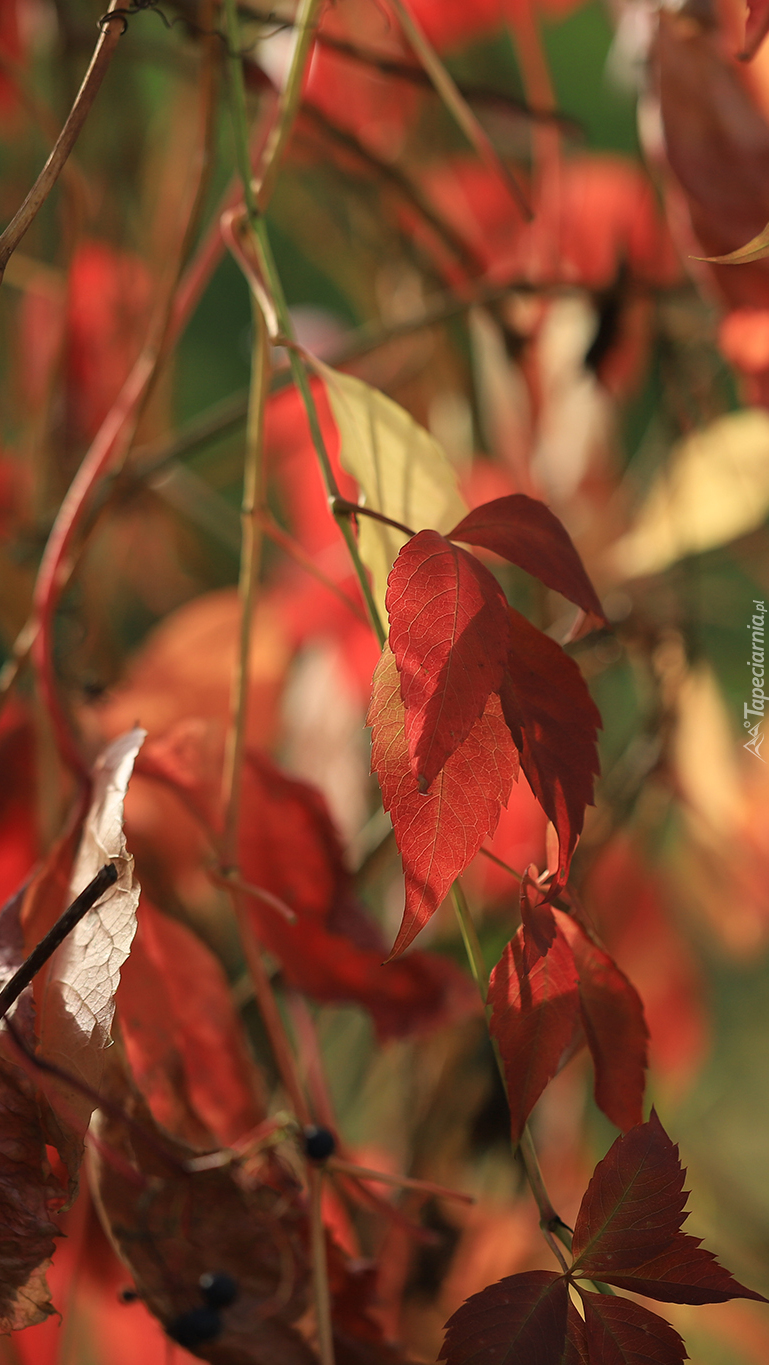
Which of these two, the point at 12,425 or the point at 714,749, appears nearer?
the point at 714,749

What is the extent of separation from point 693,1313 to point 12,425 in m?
0.61

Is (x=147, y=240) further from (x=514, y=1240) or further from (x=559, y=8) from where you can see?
(x=514, y=1240)

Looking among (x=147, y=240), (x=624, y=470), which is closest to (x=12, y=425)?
(x=147, y=240)

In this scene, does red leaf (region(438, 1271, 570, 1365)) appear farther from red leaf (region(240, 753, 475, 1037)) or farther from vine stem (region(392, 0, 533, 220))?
vine stem (region(392, 0, 533, 220))

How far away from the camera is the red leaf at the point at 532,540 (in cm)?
19

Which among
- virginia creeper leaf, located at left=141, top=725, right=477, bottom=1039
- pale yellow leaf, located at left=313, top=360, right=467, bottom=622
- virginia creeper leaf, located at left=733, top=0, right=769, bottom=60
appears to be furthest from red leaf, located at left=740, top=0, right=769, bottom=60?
virginia creeper leaf, located at left=141, top=725, right=477, bottom=1039

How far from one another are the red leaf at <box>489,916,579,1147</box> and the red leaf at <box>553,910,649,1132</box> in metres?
0.01

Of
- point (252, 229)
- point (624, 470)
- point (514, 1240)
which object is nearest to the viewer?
point (252, 229)

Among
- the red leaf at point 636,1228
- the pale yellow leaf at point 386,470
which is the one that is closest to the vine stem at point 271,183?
the pale yellow leaf at point 386,470

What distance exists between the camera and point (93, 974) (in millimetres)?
195

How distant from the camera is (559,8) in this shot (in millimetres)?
595

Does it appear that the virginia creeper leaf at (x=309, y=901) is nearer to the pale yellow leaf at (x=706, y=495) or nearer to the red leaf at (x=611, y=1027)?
the red leaf at (x=611, y=1027)

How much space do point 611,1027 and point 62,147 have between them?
0.64ft

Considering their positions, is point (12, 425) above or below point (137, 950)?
above
